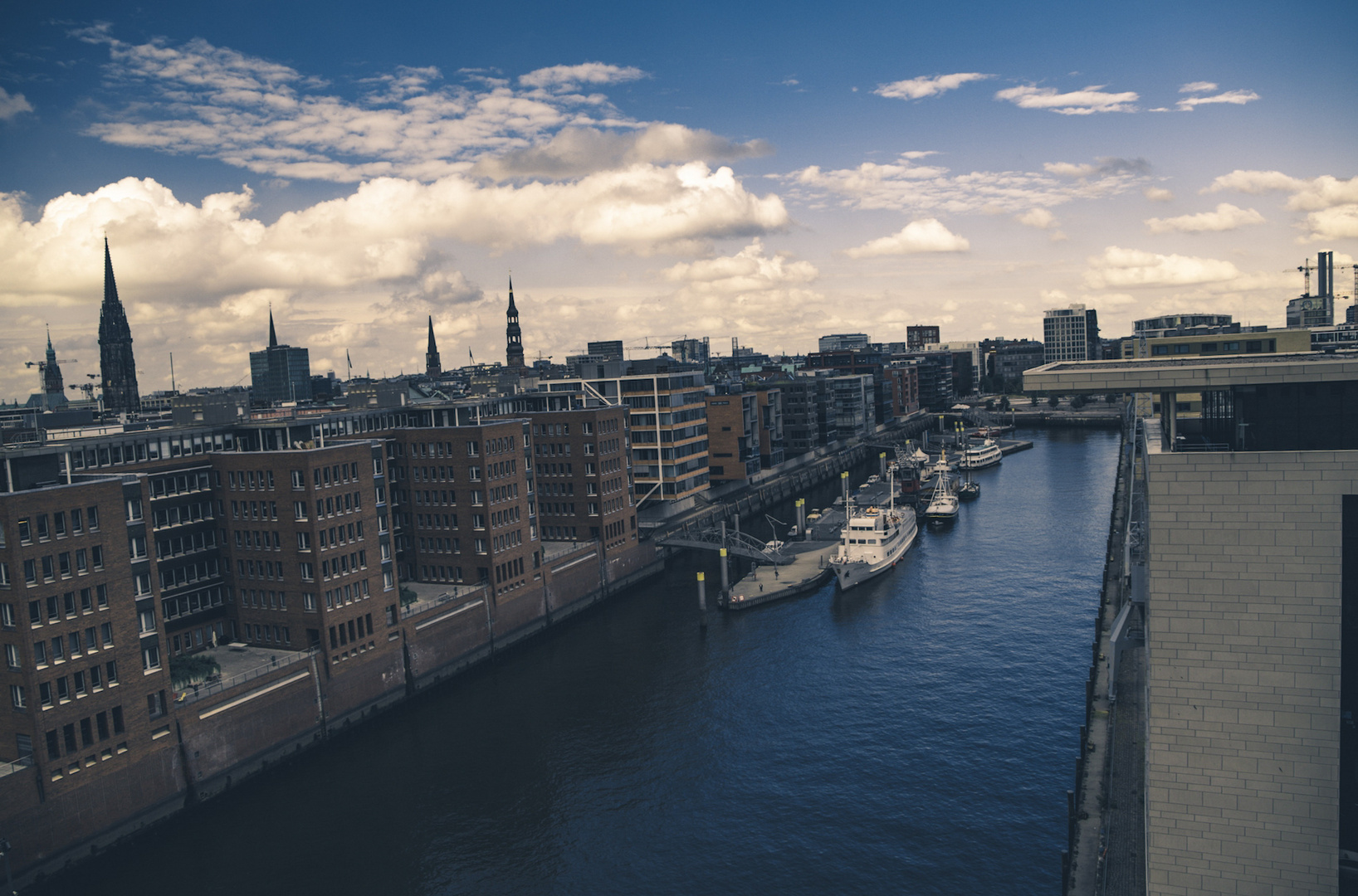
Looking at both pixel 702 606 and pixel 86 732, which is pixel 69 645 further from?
pixel 702 606

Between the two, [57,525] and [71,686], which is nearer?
[71,686]

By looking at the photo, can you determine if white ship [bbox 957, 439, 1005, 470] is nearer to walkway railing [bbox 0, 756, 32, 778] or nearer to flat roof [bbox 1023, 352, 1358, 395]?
flat roof [bbox 1023, 352, 1358, 395]

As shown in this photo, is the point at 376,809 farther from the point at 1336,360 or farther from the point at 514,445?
the point at 1336,360

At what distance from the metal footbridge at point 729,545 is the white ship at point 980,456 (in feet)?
267

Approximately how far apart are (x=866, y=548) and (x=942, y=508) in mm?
36400

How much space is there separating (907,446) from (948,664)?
132 metres

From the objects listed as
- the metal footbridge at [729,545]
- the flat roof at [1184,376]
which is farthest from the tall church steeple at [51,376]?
the flat roof at [1184,376]

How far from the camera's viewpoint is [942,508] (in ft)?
420

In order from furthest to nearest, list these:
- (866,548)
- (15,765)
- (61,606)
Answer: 1. (866,548)
2. (61,606)
3. (15,765)

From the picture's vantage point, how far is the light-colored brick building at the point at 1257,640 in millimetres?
26656

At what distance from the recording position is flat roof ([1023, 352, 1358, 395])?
1065 inches

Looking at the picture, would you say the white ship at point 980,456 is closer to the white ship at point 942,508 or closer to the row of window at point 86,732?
the white ship at point 942,508

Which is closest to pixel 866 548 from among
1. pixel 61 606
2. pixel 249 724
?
pixel 249 724

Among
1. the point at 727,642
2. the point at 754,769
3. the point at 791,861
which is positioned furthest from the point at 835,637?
the point at 791,861
